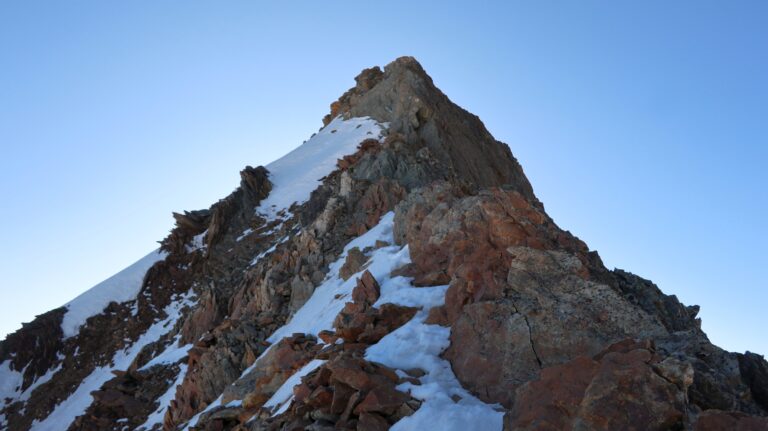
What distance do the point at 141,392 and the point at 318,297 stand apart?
421 inches

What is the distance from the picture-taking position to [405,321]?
13578mm

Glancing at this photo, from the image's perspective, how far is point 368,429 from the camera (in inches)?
363

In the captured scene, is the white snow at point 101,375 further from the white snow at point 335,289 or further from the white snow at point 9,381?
the white snow at point 335,289

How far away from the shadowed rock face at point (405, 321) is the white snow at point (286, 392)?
0.40 metres

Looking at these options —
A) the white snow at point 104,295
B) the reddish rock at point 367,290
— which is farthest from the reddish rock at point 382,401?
the white snow at point 104,295

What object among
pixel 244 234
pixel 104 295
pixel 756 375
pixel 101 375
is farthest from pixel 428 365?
pixel 104 295

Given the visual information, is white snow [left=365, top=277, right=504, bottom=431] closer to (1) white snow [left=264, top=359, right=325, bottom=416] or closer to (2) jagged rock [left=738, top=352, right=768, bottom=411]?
(1) white snow [left=264, top=359, right=325, bottom=416]

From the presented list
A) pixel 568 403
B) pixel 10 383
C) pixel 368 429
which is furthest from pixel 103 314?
pixel 568 403

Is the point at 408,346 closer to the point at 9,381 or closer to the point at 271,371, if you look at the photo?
the point at 271,371

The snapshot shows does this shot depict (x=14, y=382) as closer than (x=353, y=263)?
No

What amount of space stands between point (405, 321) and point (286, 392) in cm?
307

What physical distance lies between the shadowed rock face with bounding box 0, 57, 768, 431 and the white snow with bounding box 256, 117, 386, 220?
1.62m

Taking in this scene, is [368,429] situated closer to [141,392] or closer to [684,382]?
[684,382]

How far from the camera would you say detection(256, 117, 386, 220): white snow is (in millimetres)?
38281
